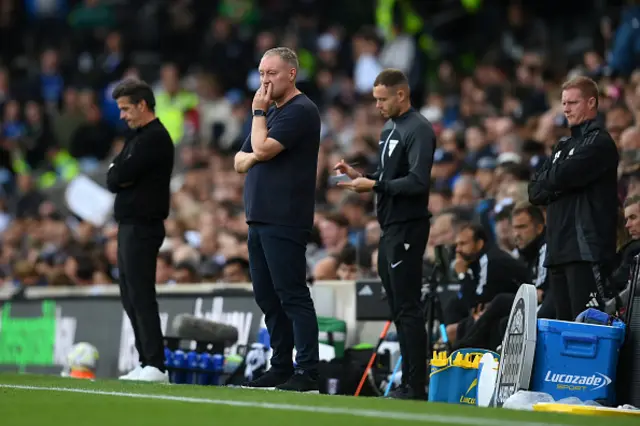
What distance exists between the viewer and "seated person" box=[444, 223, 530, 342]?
32.9ft

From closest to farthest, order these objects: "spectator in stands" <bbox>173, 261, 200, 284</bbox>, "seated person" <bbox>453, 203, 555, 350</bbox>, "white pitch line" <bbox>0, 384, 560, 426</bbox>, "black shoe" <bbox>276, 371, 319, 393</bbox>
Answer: "white pitch line" <bbox>0, 384, 560, 426</bbox>
"black shoe" <bbox>276, 371, 319, 393</bbox>
"seated person" <bbox>453, 203, 555, 350</bbox>
"spectator in stands" <bbox>173, 261, 200, 284</bbox>

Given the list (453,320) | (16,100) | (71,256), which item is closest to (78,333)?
(71,256)

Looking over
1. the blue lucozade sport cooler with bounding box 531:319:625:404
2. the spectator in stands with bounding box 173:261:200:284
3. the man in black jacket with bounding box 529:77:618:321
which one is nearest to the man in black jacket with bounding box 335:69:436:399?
the man in black jacket with bounding box 529:77:618:321

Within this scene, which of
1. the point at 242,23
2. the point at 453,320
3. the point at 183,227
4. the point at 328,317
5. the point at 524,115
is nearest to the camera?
the point at 453,320

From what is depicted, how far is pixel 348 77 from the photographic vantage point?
62.8ft

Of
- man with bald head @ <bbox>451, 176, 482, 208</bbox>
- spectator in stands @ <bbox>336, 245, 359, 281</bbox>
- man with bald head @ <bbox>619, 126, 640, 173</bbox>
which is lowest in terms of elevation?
spectator in stands @ <bbox>336, 245, 359, 281</bbox>

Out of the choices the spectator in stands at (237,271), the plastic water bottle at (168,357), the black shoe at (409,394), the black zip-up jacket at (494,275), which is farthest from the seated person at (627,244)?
the spectator in stands at (237,271)

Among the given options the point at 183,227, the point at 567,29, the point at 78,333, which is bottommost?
the point at 78,333

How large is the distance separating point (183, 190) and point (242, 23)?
571 centimetres

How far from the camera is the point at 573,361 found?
7.64 metres

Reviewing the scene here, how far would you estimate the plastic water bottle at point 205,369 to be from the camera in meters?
10.9

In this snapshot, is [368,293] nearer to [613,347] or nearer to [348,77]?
[613,347]

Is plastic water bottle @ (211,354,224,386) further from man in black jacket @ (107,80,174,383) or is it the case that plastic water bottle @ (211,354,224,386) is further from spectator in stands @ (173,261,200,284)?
spectator in stands @ (173,261,200,284)

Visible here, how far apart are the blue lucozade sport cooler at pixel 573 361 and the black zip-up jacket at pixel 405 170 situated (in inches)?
58.6
